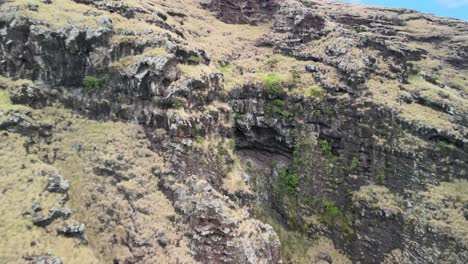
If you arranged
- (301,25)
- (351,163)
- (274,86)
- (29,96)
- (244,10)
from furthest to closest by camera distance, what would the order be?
(244,10) → (301,25) → (274,86) → (351,163) → (29,96)

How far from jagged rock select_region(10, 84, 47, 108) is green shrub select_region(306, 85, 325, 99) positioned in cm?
2543

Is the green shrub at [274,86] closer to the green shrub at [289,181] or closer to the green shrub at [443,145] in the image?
the green shrub at [289,181]

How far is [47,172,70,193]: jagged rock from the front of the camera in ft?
84.8

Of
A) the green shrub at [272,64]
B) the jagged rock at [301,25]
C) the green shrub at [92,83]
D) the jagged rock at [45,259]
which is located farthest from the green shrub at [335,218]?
the jagged rock at [45,259]

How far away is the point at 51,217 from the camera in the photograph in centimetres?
2400

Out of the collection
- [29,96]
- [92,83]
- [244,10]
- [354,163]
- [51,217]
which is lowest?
[354,163]

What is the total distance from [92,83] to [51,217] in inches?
536

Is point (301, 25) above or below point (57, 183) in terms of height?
above

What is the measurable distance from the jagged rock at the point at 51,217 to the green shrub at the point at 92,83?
12285 mm

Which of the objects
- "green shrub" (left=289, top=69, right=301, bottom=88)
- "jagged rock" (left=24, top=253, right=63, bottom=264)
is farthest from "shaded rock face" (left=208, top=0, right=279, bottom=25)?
"jagged rock" (left=24, top=253, right=63, bottom=264)

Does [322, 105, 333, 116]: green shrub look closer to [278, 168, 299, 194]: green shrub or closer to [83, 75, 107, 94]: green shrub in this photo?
[278, 168, 299, 194]: green shrub

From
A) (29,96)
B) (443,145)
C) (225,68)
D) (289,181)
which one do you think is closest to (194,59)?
(225,68)

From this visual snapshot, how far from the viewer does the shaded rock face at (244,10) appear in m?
61.9

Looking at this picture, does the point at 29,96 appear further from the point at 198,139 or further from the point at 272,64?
the point at 272,64
